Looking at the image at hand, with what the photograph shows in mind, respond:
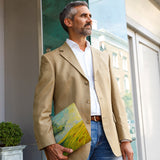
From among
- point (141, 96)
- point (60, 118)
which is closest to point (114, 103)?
point (60, 118)

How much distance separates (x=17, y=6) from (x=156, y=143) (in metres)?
3.27

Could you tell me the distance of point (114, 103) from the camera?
2.02m

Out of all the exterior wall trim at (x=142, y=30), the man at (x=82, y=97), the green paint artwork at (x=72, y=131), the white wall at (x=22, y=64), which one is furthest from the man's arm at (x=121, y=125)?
the exterior wall trim at (x=142, y=30)

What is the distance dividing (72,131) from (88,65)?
46cm

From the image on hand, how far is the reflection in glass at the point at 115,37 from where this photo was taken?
3352mm

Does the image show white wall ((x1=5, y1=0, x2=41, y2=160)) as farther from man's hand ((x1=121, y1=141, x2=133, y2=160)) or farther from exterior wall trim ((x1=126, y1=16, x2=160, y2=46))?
exterior wall trim ((x1=126, y1=16, x2=160, y2=46))

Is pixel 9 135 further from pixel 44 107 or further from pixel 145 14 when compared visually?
pixel 145 14

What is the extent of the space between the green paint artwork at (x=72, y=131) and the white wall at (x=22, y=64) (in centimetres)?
148

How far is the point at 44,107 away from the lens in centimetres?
180

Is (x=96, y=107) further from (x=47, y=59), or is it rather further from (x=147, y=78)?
(x=147, y=78)

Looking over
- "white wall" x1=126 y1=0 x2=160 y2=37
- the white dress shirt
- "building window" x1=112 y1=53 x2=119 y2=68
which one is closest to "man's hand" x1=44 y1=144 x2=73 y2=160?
the white dress shirt

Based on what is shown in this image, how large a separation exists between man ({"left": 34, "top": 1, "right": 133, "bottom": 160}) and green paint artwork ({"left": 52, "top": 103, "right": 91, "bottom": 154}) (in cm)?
4

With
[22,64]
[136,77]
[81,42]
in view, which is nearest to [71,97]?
[81,42]

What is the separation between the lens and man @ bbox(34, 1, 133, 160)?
1.78 m
